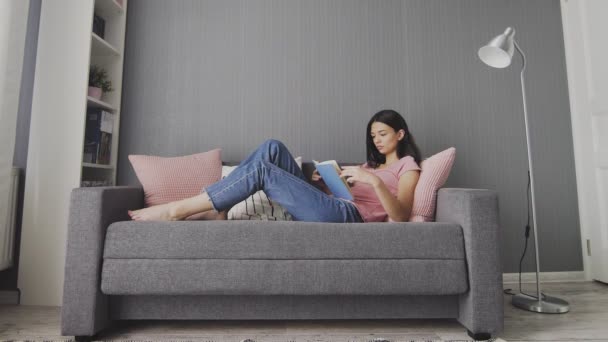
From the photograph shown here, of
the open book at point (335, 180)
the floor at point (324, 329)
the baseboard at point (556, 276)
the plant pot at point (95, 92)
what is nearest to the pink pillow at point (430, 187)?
the open book at point (335, 180)

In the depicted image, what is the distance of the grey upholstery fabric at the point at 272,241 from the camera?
1.35 metres

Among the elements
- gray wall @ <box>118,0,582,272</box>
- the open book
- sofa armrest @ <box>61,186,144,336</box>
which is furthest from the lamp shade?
sofa armrest @ <box>61,186,144,336</box>

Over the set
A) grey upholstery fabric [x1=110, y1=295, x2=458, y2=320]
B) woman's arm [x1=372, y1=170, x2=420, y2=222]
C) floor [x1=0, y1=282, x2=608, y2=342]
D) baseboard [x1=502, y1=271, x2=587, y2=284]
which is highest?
woman's arm [x1=372, y1=170, x2=420, y2=222]

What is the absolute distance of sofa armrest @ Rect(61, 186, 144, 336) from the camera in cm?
130

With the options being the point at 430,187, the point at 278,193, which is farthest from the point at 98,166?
the point at 430,187

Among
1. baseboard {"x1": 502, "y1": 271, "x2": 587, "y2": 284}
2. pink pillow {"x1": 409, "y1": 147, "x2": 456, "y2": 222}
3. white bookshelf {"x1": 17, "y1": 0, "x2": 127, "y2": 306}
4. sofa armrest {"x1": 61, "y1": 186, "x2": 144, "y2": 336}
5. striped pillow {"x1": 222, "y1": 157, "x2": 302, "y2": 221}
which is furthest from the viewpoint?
baseboard {"x1": 502, "y1": 271, "x2": 587, "y2": 284}

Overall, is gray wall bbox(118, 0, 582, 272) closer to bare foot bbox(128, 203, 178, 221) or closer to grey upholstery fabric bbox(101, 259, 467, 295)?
bare foot bbox(128, 203, 178, 221)

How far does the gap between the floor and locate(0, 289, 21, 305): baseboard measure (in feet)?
0.50

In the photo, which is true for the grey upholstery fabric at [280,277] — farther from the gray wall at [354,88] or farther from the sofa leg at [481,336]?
the gray wall at [354,88]

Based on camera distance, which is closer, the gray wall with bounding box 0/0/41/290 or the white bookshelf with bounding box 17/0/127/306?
the white bookshelf with bounding box 17/0/127/306

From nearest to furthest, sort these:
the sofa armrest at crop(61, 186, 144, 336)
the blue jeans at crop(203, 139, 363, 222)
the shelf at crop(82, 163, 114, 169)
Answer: the sofa armrest at crop(61, 186, 144, 336) < the blue jeans at crop(203, 139, 363, 222) < the shelf at crop(82, 163, 114, 169)

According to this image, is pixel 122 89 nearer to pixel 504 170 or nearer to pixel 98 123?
pixel 98 123

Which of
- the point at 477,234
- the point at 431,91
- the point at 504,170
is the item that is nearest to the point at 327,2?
the point at 431,91

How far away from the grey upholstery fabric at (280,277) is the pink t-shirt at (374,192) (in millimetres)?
406
